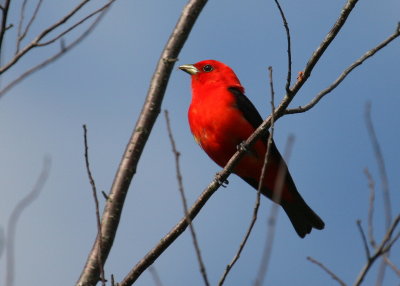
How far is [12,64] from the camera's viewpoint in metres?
3.40

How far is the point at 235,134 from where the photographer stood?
7059mm

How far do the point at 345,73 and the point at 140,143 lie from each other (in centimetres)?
157

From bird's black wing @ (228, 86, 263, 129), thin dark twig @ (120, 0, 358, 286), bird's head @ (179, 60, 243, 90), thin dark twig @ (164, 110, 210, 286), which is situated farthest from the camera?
bird's head @ (179, 60, 243, 90)

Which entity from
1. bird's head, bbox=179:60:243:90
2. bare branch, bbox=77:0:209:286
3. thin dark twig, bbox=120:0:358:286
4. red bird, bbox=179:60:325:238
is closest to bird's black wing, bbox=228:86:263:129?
red bird, bbox=179:60:325:238

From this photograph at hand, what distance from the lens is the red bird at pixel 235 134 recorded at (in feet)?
23.3

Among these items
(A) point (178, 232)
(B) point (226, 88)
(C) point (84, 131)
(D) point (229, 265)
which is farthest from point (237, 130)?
(D) point (229, 265)

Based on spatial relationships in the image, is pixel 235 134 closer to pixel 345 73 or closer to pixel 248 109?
pixel 248 109

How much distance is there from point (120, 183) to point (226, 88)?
10.8ft

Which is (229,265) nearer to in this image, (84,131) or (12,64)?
(84,131)

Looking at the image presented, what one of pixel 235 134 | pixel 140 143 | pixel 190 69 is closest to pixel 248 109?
pixel 235 134

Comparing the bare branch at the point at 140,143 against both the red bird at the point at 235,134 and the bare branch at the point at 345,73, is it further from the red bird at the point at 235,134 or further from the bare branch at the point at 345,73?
the red bird at the point at 235,134

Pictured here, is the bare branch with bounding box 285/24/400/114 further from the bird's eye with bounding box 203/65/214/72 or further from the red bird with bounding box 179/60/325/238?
the bird's eye with bounding box 203/65/214/72

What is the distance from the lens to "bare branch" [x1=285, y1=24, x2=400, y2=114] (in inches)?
181

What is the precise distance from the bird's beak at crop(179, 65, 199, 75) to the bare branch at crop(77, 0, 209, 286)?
3.46 metres
